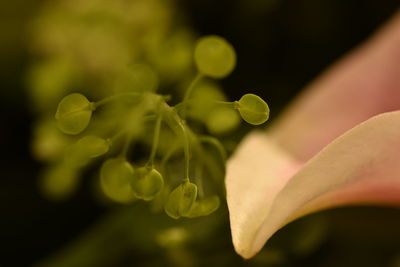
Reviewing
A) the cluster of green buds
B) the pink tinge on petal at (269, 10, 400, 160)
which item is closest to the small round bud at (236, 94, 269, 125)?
the cluster of green buds

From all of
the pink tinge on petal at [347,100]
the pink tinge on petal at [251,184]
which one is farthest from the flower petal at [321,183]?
the pink tinge on petal at [347,100]

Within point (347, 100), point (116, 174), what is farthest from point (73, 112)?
point (347, 100)

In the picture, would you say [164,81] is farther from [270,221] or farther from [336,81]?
[270,221]

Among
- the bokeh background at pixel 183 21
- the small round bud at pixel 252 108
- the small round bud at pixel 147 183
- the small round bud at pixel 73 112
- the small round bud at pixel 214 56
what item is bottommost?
the bokeh background at pixel 183 21

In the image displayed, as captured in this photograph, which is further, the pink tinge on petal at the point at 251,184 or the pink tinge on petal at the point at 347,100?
the pink tinge on petal at the point at 347,100

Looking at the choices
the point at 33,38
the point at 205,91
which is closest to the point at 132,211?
the point at 205,91

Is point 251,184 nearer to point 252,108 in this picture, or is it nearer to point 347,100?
point 252,108

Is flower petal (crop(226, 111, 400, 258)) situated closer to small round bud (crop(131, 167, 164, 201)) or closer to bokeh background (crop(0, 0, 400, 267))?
small round bud (crop(131, 167, 164, 201))

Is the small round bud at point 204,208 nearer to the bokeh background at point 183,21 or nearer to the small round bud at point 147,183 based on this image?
the small round bud at point 147,183
